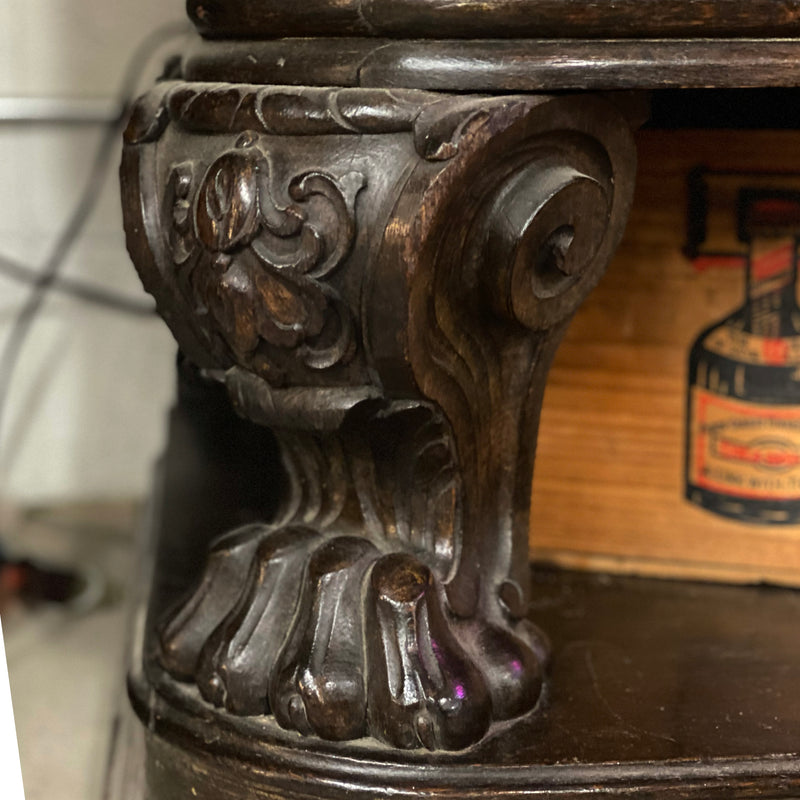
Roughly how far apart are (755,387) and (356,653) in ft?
1.27

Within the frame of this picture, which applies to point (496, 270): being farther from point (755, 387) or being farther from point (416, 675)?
point (755, 387)

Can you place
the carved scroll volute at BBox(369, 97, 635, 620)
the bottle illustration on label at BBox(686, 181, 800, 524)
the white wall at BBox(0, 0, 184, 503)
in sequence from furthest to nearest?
the white wall at BBox(0, 0, 184, 503) → the bottle illustration on label at BBox(686, 181, 800, 524) → the carved scroll volute at BBox(369, 97, 635, 620)

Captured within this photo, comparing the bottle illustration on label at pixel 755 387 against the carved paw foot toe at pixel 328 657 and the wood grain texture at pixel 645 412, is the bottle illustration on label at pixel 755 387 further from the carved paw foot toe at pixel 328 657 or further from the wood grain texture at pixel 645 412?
the carved paw foot toe at pixel 328 657

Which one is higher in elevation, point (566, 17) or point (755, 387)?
point (566, 17)

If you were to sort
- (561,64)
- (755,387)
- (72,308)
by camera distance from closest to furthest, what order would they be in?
(561,64) < (755,387) < (72,308)

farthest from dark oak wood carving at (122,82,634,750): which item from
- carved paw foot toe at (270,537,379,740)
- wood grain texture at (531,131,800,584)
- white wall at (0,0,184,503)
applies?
white wall at (0,0,184,503)

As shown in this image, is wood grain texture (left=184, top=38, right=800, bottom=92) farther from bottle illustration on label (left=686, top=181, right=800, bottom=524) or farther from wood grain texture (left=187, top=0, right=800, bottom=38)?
bottle illustration on label (left=686, top=181, right=800, bottom=524)

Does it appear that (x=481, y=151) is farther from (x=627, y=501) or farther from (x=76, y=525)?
(x=76, y=525)

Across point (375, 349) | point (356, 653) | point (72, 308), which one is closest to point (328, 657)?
point (356, 653)

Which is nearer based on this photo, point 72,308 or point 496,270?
point 496,270

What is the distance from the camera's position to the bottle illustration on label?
853mm

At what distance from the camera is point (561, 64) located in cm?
57

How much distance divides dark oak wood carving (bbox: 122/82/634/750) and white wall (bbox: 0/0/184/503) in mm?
704

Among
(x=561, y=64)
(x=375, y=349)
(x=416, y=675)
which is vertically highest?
(x=561, y=64)
